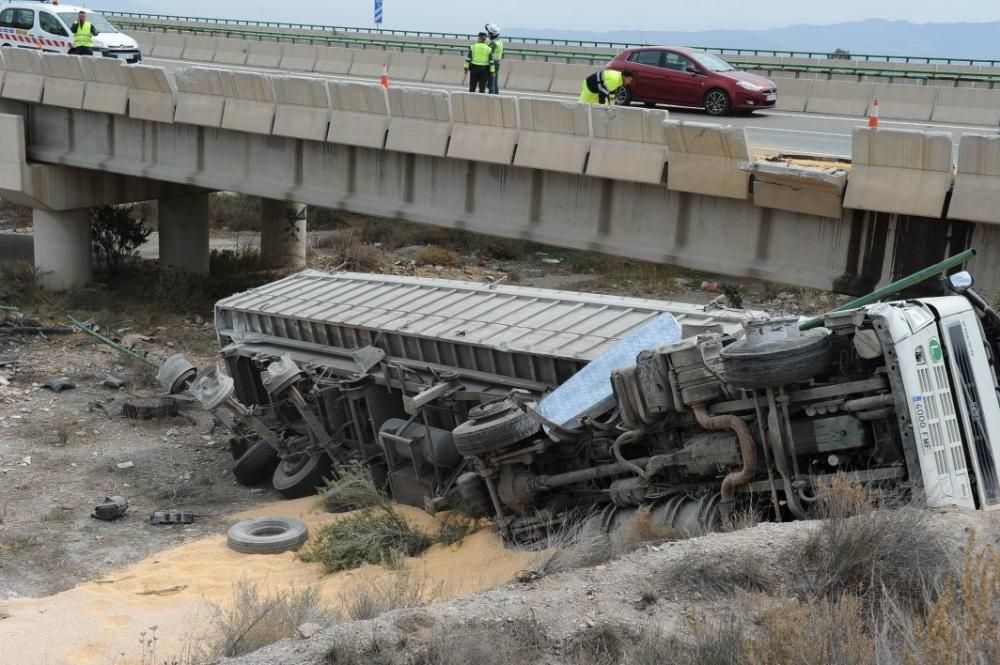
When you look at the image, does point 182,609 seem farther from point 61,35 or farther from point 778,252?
point 61,35

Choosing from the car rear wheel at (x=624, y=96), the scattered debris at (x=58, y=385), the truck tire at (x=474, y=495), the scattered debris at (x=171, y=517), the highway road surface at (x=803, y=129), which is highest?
the car rear wheel at (x=624, y=96)

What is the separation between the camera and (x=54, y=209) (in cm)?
2391

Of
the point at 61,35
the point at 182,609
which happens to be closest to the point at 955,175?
the point at 182,609

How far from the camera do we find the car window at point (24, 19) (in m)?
27.7

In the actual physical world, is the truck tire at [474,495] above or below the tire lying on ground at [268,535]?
above

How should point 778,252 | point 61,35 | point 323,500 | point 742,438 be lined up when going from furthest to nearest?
point 61,35 < point 778,252 < point 323,500 < point 742,438

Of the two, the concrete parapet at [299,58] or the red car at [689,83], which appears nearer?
the red car at [689,83]

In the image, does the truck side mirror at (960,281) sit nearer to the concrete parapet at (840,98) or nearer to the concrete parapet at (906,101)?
the concrete parapet at (906,101)

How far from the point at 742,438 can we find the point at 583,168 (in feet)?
26.1

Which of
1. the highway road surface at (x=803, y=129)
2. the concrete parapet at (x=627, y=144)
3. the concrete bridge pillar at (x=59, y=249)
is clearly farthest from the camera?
the concrete bridge pillar at (x=59, y=249)

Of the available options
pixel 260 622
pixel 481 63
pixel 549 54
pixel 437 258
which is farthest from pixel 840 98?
pixel 260 622

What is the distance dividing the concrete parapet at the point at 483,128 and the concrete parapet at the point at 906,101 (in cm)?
1146

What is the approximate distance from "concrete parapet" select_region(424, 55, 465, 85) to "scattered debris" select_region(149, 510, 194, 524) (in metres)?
20.9

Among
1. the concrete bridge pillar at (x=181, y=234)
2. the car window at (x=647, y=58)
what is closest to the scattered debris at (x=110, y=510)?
the concrete bridge pillar at (x=181, y=234)
